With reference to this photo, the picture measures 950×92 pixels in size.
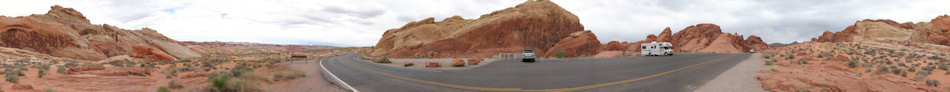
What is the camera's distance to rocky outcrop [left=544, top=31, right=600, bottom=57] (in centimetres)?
4209

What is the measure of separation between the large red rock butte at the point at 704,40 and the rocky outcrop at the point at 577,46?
71.5 feet

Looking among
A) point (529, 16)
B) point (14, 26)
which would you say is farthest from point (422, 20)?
point (14, 26)

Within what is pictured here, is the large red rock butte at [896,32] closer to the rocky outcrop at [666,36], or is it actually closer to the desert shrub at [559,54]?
the rocky outcrop at [666,36]

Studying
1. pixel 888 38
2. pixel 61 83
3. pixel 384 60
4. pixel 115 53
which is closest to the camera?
pixel 61 83

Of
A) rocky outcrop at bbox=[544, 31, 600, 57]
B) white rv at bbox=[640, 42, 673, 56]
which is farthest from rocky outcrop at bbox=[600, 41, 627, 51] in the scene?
white rv at bbox=[640, 42, 673, 56]

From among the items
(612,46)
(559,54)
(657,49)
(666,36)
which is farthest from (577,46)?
(666,36)

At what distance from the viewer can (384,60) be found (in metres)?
32.2

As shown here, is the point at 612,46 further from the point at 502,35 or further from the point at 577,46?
the point at 502,35

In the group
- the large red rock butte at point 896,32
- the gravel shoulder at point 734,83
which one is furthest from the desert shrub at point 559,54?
the large red rock butte at point 896,32

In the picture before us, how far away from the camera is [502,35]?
45.5 metres

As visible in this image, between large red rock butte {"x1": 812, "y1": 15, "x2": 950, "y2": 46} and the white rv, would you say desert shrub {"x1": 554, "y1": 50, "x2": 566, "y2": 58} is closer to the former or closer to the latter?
the white rv

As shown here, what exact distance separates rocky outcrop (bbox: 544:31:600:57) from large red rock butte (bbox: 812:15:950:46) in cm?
4462

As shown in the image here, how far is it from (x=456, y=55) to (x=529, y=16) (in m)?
11.1

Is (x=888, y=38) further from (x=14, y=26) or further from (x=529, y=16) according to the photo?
(x=14, y=26)
